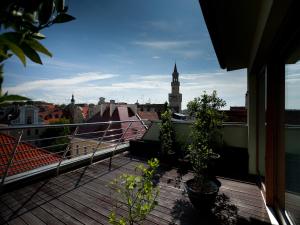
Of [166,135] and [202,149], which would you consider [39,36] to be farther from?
[166,135]

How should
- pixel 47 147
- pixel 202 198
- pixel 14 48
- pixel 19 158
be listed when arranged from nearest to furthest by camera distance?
pixel 14 48, pixel 202 198, pixel 47 147, pixel 19 158

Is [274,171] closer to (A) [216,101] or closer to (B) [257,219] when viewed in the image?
(B) [257,219]

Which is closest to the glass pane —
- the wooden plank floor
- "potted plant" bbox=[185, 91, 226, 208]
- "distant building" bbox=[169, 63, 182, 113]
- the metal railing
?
the wooden plank floor

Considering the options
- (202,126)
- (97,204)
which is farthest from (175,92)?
(97,204)

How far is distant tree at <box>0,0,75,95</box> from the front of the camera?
0.38 metres

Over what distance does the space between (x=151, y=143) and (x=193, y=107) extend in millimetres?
2397

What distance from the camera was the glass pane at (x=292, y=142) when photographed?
1.50 m

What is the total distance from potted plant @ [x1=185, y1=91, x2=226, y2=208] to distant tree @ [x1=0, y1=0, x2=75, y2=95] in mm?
2379

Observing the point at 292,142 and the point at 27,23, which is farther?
the point at 292,142

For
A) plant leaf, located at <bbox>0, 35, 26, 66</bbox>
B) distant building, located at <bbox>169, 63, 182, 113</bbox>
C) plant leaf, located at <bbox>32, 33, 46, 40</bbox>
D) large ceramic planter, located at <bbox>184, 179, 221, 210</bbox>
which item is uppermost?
distant building, located at <bbox>169, 63, 182, 113</bbox>

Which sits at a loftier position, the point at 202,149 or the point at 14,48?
the point at 14,48

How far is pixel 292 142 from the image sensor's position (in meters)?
1.62

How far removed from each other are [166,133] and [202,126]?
193 centimetres

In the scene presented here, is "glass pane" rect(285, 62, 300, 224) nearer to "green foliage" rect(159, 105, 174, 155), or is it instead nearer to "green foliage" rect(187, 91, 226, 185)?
"green foliage" rect(187, 91, 226, 185)
